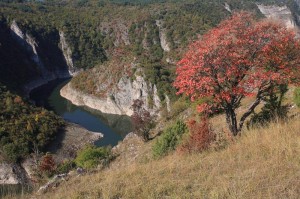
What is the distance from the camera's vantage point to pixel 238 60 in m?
14.1

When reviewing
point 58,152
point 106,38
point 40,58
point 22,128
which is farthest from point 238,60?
point 106,38

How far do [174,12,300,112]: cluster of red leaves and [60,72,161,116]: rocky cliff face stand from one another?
211 feet

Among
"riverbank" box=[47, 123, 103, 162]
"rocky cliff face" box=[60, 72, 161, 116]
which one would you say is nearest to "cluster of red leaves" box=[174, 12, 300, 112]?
"riverbank" box=[47, 123, 103, 162]

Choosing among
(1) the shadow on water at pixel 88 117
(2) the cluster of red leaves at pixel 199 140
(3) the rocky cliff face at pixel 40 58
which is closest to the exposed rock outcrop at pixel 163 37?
(3) the rocky cliff face at pixel 40 58

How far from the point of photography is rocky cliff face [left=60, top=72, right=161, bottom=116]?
82.4 m

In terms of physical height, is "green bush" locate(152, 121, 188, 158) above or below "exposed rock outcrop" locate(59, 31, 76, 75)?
below

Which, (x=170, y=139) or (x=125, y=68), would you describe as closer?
(x=170, y=139)

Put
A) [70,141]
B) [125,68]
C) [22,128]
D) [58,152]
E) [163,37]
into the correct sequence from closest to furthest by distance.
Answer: [58,152] < [22,128] < [70,141] < [125,68] < [163,37]

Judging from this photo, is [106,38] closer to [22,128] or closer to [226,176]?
[22,128]

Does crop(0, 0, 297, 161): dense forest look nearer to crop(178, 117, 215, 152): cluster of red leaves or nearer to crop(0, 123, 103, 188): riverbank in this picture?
crop(0, 123, 103, 188): riverbank

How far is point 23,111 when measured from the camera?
7256 cm

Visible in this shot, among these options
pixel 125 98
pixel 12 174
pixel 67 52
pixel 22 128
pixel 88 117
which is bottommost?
pixel 12 174

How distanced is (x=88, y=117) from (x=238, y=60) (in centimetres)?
7786

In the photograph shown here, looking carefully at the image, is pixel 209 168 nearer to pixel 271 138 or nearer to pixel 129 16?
pixel 271 138
